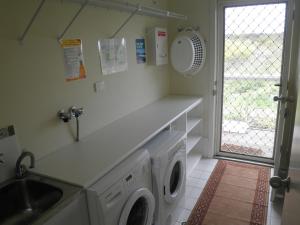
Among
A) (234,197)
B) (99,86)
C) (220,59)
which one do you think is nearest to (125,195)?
(99,86)

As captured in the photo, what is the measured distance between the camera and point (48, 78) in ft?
5.35

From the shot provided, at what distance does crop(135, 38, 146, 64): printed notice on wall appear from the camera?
2.57 m

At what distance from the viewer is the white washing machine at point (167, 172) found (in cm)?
183

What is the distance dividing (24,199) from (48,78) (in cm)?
76

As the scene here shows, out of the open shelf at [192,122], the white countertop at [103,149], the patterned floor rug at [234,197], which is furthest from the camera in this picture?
the open shelf at [192,122]

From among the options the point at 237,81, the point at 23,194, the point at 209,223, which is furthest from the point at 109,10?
the point at 209,223

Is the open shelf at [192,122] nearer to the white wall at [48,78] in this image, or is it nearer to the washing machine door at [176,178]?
the washing machine door at [176,178]

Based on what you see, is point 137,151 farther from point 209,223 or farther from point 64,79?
point 209,223

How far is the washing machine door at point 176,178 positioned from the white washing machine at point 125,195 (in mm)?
260

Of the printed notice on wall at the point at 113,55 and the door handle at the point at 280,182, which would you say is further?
the printed notice on wall at the point at 113,55

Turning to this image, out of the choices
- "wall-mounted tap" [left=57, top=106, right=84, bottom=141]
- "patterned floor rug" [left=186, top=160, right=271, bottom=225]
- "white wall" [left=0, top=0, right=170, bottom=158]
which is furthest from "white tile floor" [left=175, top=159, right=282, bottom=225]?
"wall-mounted tap" [left=57, top=106, right=84, bottom=141]

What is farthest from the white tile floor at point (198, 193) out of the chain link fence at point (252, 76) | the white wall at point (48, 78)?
the white wall at point (48, 78)

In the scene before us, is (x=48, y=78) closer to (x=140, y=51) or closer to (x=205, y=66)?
(x=140, y=51)

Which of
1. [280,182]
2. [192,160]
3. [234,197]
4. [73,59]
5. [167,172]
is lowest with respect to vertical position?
[234,197]
